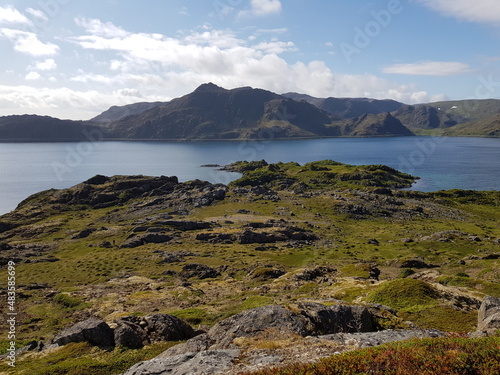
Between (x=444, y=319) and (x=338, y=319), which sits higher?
(x=338, y=319)

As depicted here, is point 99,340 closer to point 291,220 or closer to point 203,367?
point 203,367

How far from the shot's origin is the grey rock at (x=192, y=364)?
1673 cm

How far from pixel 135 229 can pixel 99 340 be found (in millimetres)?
91853

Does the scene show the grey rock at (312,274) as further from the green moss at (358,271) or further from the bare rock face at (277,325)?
the bare rock face at (277,325)

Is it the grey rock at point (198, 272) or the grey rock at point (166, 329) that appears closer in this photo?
the grey rock at point (166, 329)

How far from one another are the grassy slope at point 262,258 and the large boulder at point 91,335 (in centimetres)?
248

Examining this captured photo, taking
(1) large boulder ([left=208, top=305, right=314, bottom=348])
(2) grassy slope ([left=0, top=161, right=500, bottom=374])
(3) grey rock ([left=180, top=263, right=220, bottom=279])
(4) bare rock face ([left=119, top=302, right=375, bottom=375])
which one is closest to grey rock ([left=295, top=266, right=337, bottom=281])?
(2) grassy slope ([left=0, top=161, right=500, bottom=374])

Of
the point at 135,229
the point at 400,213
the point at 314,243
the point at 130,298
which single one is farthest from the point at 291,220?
the point at 130,298

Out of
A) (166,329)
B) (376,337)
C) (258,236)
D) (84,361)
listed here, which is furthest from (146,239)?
(376,337)

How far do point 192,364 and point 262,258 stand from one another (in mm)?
66294

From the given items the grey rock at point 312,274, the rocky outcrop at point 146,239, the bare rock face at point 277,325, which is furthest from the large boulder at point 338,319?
the rocky outcrop at point 146,239

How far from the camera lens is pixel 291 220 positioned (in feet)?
403

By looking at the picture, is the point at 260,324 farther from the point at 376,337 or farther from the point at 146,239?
the point at 146,239

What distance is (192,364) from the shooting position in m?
17.4
